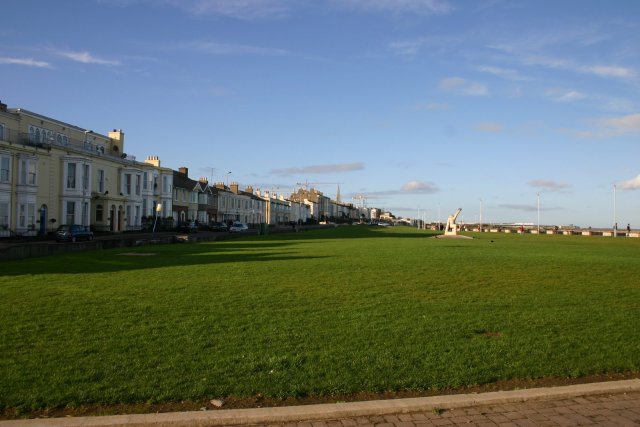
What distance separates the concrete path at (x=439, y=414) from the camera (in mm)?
5805

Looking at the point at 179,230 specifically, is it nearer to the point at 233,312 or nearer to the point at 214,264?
the point at 214,264

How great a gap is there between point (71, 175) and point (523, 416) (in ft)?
162

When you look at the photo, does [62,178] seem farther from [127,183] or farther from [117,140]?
[117,140]

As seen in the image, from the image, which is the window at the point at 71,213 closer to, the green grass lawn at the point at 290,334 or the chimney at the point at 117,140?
the chimney at the point at 117,140

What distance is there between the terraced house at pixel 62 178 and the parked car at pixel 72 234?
170 inches

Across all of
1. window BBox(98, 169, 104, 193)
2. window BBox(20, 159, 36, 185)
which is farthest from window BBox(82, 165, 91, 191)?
window BBox(20, 159, 36, 185)

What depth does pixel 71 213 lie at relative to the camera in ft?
162

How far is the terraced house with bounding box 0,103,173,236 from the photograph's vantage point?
4234 cm

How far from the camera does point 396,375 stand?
23.8 ft

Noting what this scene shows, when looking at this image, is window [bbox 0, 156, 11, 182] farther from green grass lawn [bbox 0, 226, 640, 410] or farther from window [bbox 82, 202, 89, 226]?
green grass lawn [bbox 0, 226, 640, 410]

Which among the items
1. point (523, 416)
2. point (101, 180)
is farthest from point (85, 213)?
point (523, 416)

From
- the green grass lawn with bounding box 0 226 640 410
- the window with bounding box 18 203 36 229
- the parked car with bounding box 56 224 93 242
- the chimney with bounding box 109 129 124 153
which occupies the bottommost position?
the green grass lawn with bounding box 0 226 640 410

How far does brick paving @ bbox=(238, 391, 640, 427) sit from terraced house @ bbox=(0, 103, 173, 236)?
136 feet

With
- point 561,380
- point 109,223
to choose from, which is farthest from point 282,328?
point 109,223
